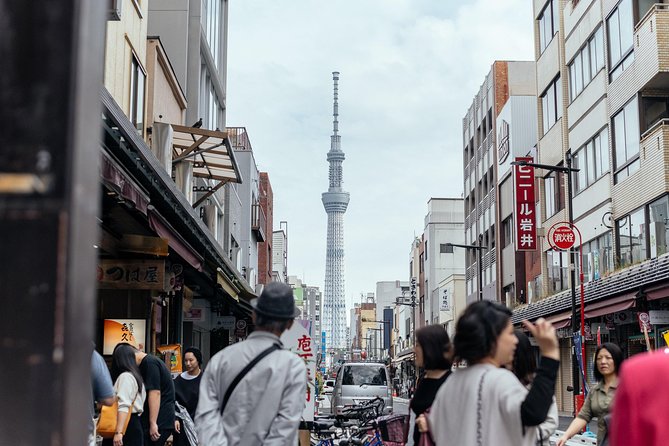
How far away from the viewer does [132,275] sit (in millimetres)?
14977

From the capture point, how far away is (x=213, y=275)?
67.5ft

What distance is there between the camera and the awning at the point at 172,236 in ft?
37.9

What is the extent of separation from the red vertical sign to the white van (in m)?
13.6

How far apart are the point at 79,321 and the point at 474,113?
2302 inches

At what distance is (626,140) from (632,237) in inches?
112

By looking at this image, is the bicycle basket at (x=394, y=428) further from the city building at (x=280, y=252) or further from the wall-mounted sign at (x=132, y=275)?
the city building at (x=280, y=252)

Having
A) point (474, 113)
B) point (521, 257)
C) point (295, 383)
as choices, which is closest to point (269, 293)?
point (295, 383)

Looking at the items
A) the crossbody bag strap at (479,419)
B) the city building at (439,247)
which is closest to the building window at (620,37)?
the crossbody bag strap at (479,419)

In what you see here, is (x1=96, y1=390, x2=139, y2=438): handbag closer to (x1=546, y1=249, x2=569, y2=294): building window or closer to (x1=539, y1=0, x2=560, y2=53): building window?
(x1=546, y1=249, x2=569, y2=294): building window

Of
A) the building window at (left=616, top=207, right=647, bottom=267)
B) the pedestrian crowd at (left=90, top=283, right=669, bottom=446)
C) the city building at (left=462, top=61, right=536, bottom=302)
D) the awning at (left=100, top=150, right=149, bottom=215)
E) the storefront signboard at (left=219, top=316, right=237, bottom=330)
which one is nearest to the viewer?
the pedestrian crowd at (left=90, top=283, right=669, bottom=446)

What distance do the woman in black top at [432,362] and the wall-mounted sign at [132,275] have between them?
978 centimetres

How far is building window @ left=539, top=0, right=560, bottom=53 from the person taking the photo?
37.2 metres

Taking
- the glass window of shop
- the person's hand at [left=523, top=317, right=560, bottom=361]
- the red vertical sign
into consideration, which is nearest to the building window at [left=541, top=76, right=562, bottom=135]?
the red vertical sign

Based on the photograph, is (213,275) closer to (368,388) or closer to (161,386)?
(368,388)
